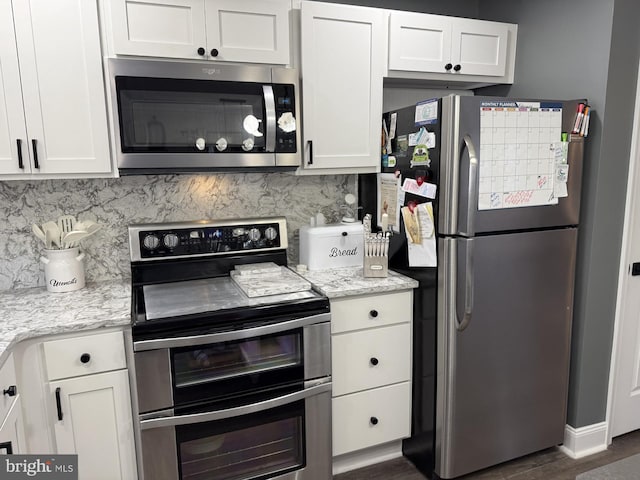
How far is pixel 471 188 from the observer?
1.91 metres

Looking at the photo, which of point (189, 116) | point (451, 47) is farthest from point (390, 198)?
point (189, 116)

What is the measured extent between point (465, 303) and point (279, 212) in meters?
1.08

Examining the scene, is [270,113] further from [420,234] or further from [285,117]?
[420,234]

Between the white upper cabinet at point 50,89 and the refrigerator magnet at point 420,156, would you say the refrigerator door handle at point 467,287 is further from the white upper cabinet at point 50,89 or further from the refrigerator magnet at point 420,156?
the white upper cabinet at point 50,89

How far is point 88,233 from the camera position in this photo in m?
2.07

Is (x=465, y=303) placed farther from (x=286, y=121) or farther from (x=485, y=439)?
(x=286, y=121)

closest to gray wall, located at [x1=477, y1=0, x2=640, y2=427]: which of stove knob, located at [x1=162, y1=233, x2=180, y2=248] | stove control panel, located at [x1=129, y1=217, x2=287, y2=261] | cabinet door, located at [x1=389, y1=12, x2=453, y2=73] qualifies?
cabinet door, located at [x1=389, y1=12, x2=453, y2=73]

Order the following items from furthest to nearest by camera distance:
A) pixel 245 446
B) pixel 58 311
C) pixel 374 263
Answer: pixel 374 263 < pixel 245 446 < pixel 58 311

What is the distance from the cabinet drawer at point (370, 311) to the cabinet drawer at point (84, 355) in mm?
888

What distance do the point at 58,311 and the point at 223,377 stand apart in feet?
2.27

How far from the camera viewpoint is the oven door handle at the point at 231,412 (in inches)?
68.6

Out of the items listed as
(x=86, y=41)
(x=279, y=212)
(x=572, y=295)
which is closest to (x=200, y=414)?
(x=279, y=212)

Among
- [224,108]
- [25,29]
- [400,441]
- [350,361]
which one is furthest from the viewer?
[400,441]

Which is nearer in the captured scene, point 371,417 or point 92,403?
point 92,403
